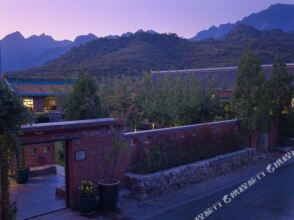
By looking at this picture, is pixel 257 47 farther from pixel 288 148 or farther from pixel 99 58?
pixel 288 148

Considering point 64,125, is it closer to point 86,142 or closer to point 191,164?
point 86,142

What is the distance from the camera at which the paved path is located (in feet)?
34.9

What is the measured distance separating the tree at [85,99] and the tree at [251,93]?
743cm

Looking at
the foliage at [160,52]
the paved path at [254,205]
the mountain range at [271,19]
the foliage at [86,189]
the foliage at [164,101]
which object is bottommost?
the paved path at [254,205]

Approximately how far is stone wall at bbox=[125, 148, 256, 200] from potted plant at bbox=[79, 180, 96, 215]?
6.29 ft

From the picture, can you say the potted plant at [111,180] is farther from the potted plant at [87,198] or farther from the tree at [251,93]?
the tree at [251,93]

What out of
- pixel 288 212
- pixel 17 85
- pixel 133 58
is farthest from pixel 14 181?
pixel 133 58

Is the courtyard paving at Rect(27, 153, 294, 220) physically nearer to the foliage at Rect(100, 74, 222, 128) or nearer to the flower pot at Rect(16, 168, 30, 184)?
the flower pot at Rect(16, 168, 30, 184)

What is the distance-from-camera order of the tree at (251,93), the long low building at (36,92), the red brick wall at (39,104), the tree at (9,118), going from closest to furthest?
the tree at (9,118), the tree at (251,93), the long low building at (36,92), the red brick wall at (39,104)

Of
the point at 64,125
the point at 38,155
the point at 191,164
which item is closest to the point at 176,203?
the point at 191,164

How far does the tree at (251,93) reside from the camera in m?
18.3

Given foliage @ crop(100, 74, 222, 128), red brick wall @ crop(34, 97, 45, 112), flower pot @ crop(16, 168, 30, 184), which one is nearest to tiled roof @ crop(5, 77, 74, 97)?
red brick wall @ crop(34, 97, 45, 112)

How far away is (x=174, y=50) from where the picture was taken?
71.6 metres

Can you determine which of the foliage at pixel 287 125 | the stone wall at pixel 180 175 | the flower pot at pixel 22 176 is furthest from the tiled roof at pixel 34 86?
the stone wall at pixel 180 175
